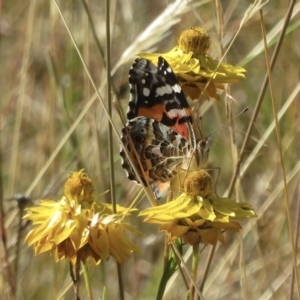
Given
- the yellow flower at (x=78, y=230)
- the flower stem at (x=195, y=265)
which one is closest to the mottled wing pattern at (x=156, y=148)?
the yellow flower at (x=78, y=230)

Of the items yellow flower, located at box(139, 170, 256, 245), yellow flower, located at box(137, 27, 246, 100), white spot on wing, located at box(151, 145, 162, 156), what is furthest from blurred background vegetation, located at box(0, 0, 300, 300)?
yellow flower, located at box(139, 170, 256, 245)

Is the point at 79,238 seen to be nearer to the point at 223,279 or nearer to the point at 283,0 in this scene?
the point at 223,279

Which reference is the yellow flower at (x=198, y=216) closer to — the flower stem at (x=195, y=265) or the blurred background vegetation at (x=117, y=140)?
the flower stem at (x=195, y=265)

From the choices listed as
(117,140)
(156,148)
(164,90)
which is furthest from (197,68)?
(117,140)

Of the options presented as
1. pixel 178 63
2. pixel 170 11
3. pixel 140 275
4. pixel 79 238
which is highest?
pixel 170 11

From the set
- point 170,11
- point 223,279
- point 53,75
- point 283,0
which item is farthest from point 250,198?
point 170,11
